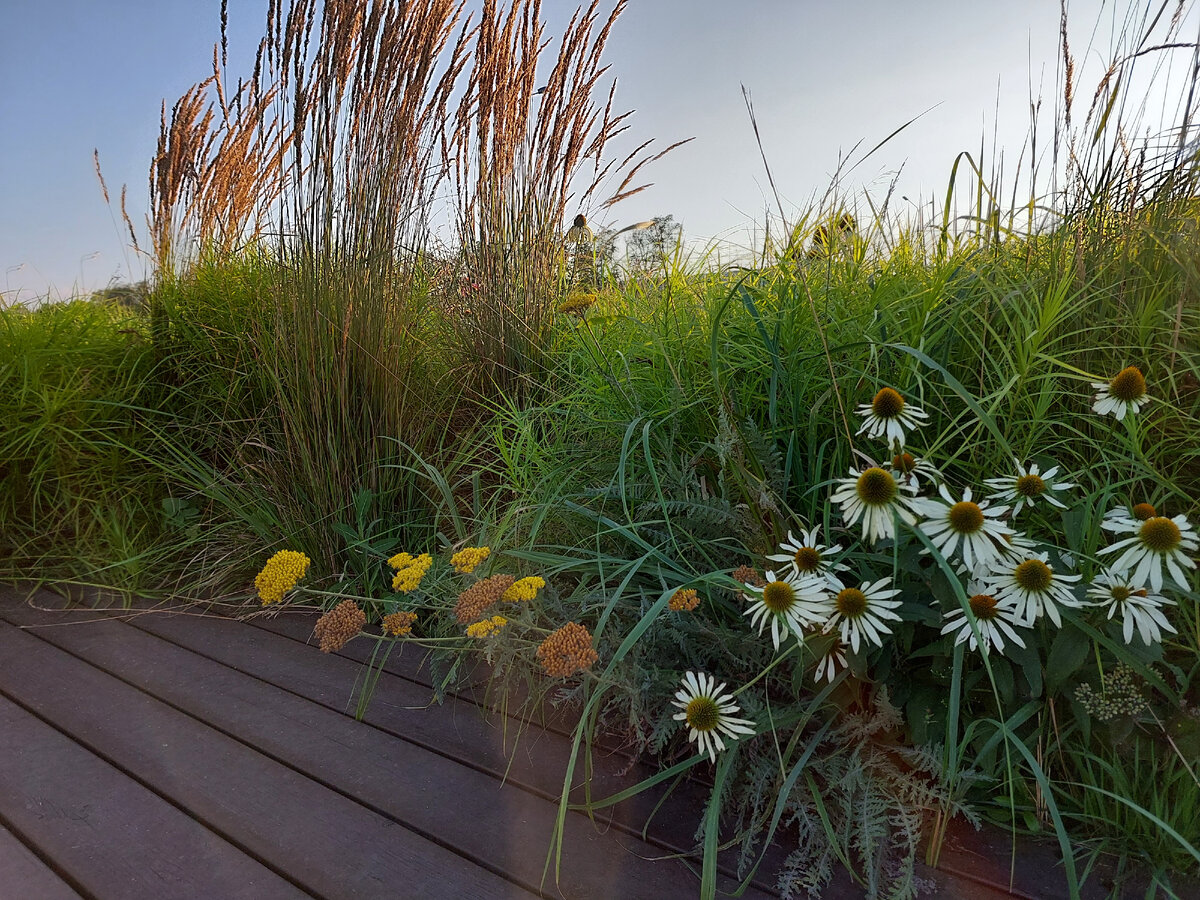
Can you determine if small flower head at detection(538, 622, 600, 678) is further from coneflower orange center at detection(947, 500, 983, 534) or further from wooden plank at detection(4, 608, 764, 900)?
coneflower orange center at detection(947, 500, 983, 534)

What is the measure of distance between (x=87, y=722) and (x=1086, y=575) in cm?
171

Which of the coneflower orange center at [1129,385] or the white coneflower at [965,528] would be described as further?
the coneflower orange center at [1129,385]

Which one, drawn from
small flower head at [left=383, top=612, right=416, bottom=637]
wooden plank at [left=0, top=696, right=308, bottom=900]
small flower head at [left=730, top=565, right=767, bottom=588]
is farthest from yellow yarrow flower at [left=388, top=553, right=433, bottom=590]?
small flower head at [left=730, top=565, right=767, bottom=588]

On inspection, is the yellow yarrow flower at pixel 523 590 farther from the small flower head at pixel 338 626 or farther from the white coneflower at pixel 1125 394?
the white coneflower at pixel 1125 394

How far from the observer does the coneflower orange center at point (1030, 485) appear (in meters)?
1.00

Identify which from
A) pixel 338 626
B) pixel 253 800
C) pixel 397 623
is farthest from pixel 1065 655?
pixel 253 800

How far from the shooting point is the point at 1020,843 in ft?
3.33

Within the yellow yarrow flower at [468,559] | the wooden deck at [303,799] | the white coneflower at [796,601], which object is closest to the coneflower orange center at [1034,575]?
the white coneflower at [796,601]

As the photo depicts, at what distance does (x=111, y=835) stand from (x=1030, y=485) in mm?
1381

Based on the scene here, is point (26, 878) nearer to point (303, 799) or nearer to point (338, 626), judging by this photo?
point (303, 799)

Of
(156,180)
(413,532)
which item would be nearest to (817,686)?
(413,532)

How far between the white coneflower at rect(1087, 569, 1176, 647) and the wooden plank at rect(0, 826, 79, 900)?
137cm

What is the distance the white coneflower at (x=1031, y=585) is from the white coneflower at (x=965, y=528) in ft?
0.11

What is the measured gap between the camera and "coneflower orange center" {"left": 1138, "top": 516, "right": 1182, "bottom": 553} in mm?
881
